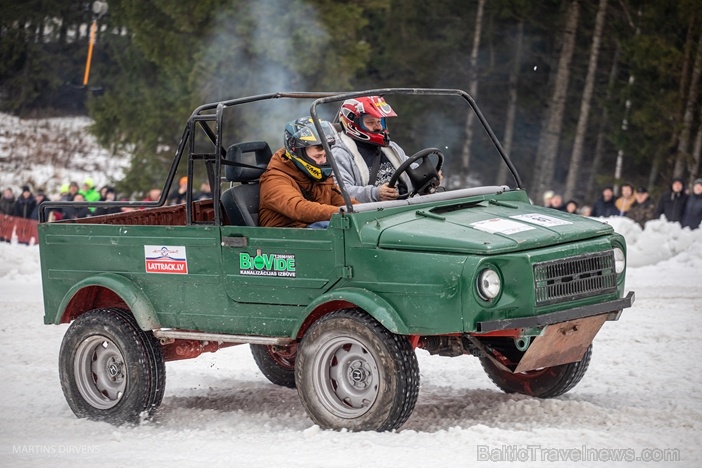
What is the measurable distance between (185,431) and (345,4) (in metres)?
18.9

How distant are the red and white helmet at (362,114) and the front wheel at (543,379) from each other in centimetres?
180

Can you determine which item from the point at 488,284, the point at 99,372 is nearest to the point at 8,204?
the point at 99,372

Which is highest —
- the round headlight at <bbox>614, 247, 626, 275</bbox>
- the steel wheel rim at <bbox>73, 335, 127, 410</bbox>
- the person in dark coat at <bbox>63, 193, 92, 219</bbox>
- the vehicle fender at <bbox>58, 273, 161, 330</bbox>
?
the round headlight at <bbox>614, 247, 626, 275</bbox>

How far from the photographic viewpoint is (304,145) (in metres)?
7.75

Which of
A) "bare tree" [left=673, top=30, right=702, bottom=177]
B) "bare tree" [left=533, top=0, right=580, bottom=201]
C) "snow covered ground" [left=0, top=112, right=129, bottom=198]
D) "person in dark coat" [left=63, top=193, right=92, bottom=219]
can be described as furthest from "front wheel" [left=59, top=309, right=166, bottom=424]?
"snow covered ground" [left=0, top=112, right=129, bottom=198]

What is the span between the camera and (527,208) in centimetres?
782

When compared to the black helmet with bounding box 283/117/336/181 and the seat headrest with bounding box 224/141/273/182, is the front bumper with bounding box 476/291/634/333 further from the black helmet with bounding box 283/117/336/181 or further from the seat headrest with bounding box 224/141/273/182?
the seat headrest with bounding box 224/141/273/182

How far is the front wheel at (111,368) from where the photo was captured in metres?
8.08

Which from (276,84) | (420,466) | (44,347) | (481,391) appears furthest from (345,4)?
(420,466)

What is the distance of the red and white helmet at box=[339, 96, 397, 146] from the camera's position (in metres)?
8.38

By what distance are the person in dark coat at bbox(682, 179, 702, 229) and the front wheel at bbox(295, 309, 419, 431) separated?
11.1 m

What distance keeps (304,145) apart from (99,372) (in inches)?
90.3

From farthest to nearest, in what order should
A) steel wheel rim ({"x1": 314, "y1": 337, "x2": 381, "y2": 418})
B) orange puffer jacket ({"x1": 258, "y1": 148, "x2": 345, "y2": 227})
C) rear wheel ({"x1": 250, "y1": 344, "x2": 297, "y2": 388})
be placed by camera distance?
rear wheel ({"x1": 250, "y1": 344, "x2": 297, "y2": 388}), orange puffer jacket ({"x1": 258, "y1": 148, "x2": 345, "y2": 227}), steel wheel rim ({"x1": 314, "y1": 337, "x2": 381, "y2": 418})

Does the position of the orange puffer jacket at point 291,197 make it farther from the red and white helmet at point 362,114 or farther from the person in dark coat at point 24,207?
the person in dark coat at point 24,207
